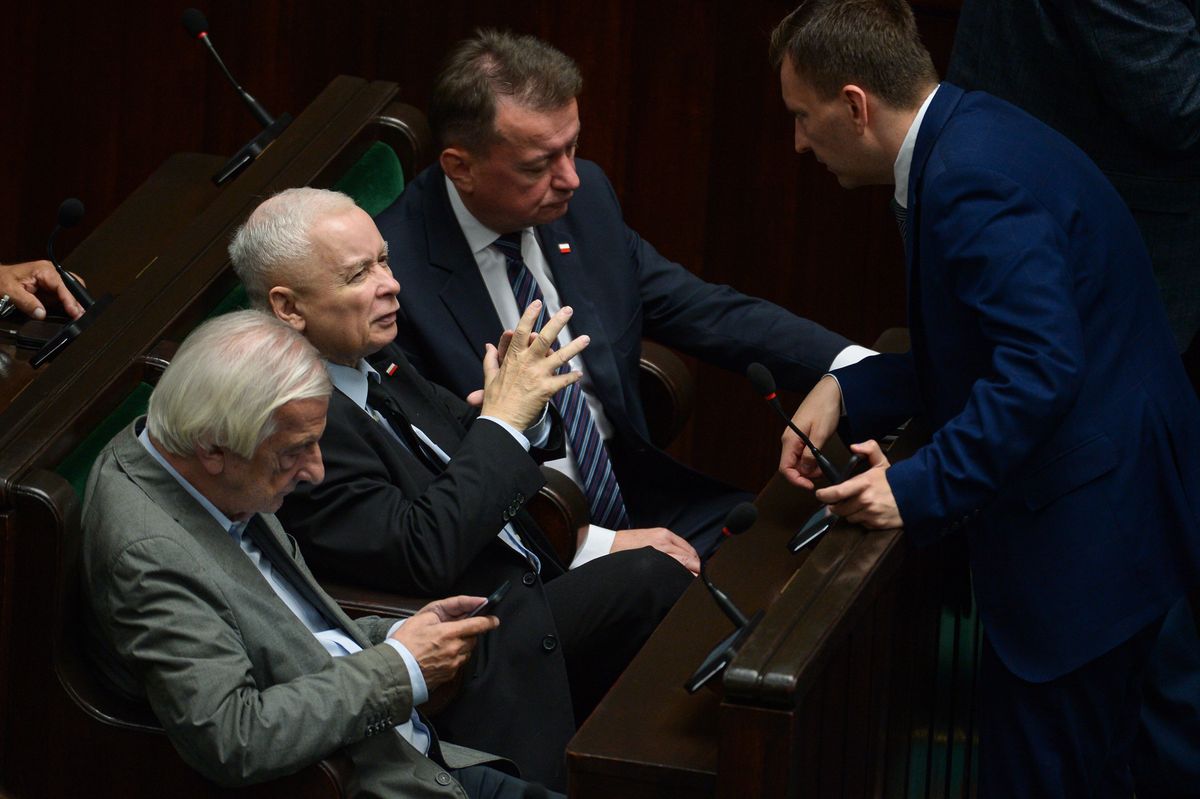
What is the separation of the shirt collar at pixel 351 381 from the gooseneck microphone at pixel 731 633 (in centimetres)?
66

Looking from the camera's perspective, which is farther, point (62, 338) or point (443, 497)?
point (62, 338)

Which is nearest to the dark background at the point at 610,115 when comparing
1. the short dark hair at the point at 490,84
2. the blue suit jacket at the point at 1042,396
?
the short dark hair at the point at 490,84

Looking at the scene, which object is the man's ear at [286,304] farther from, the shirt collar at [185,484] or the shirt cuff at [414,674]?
the shirt cuff at [414,674]

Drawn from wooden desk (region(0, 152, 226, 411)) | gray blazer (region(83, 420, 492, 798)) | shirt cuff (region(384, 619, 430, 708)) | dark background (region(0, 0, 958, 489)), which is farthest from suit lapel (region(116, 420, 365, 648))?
dark background (region(0, 0, 958, 489))

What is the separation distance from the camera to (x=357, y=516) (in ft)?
7.20

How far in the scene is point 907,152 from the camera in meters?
2.01

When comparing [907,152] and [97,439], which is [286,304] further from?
[907,152]

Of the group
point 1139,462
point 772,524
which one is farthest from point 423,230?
point 1139,462

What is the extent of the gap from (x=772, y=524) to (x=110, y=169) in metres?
2.34

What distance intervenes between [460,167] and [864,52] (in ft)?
2.97

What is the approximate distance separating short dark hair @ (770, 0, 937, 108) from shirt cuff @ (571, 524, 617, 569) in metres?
0.84

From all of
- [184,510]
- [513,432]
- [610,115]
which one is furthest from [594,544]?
[610,115]

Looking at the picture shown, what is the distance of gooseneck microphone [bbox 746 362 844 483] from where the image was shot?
1965mm

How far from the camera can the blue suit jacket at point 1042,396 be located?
183 centimetres
